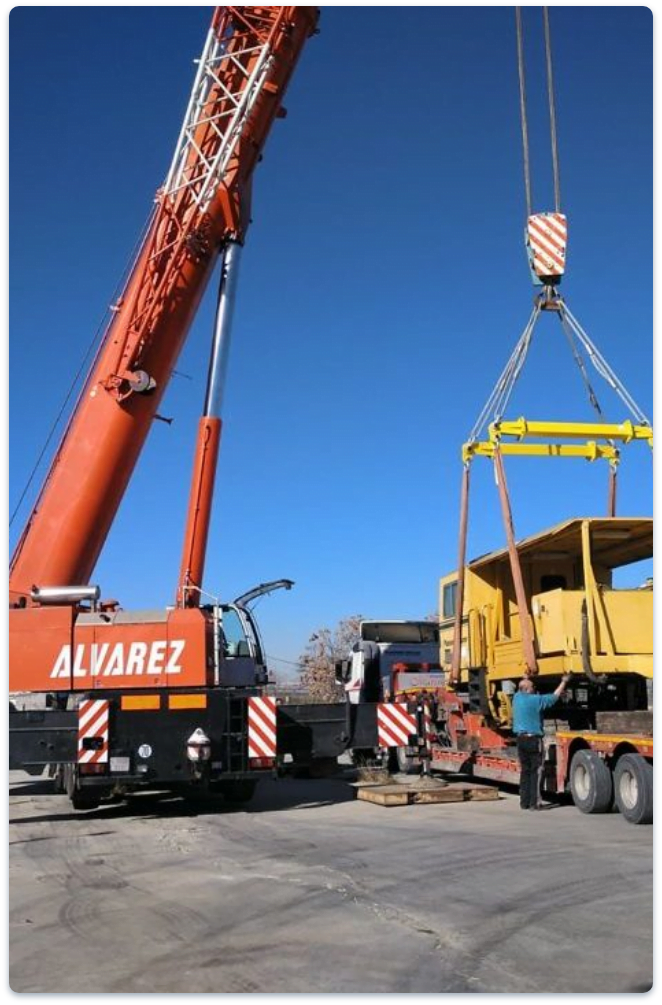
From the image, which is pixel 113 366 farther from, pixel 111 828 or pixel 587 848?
pixel 587 848

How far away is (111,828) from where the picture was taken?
10289mm

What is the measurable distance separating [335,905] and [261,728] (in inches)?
191

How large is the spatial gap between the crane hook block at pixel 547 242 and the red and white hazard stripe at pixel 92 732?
750 cm

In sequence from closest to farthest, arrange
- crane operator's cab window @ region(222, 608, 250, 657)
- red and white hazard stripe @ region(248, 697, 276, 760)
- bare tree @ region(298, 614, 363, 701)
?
red and white hazard stripe @ region(248, 697, 276, 760), crane operator's cab window @ region(222, 608, 250, 657), bare tree @ region(298, 614, 363, 701)

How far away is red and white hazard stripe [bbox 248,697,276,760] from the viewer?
1088cm

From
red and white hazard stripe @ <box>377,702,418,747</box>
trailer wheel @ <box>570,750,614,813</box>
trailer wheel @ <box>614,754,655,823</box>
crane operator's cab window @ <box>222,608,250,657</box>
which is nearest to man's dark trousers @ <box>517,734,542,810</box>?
trailer wheel @ <box>570,750,614,813</box>

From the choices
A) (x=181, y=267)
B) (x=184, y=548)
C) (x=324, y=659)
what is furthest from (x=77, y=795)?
(x=324, y=659)

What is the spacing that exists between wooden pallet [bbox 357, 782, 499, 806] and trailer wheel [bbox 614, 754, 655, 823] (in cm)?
247

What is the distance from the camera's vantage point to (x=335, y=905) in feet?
20.2

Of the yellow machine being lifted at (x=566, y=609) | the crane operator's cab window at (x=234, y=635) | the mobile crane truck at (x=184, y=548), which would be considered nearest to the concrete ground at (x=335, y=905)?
the mobile crane truck at (x=184, y=548)

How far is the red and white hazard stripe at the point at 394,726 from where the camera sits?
11.9m

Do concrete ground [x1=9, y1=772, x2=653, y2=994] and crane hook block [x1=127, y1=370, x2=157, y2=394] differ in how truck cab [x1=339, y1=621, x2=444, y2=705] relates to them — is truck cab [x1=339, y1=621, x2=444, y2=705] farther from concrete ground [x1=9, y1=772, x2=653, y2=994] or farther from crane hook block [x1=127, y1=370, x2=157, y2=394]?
crane hook block [x1=127, y1=370, x2=157, y2=394]

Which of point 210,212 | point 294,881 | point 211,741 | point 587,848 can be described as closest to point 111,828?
point 211,741

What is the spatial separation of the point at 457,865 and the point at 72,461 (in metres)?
6.82
